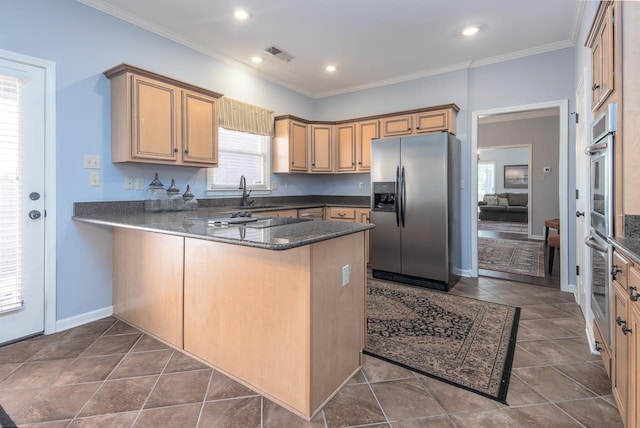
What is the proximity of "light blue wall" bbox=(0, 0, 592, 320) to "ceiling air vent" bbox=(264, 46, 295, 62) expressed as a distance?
1.85 ft

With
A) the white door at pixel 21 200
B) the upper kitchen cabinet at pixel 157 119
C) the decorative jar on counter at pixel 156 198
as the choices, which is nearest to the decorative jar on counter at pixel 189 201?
the decorative jar on counter at pixel 156 198

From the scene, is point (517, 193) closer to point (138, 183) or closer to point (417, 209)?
point (417, 209)

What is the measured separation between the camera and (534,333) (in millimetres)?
2494

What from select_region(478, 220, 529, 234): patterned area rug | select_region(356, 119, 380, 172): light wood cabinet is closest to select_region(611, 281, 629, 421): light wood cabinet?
select_region(356, 119, 380, 172): light wood cabinet

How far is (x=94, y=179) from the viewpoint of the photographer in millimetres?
2732

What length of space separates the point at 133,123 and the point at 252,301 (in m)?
1.91

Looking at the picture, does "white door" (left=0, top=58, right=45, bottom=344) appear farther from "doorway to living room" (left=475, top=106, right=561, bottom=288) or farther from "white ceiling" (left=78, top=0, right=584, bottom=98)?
"doorway to living room" (left=475, top=106, right=561, bottom=288)

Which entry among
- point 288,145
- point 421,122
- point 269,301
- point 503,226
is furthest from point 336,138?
point 503,226

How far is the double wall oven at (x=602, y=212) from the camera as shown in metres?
1.70

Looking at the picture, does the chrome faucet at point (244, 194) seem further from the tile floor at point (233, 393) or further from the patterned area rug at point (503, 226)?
the patterned area rug at point (503, 226)

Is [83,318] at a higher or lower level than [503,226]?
lower

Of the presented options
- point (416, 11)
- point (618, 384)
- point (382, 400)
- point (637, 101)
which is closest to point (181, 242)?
point (382, 400)

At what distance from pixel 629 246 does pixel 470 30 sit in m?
2.72

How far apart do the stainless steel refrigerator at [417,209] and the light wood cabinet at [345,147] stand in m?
0.75
